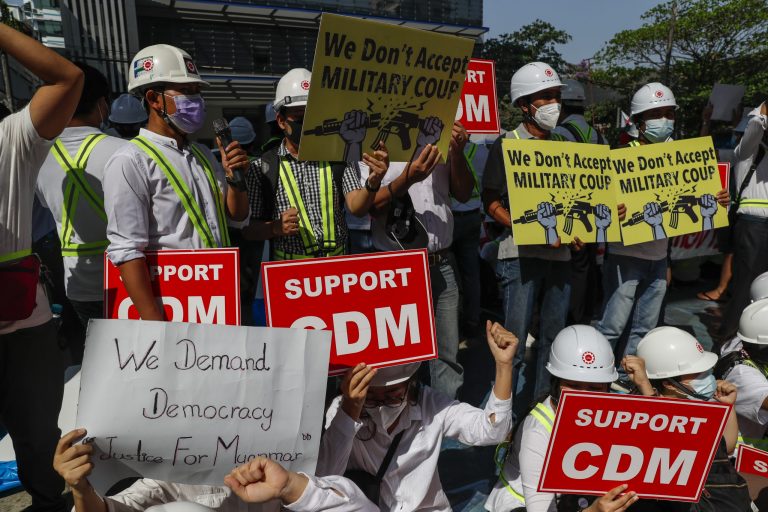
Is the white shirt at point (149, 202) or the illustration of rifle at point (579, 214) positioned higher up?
the white shirt at point (149, 202)

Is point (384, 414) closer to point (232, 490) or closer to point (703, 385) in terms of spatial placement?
point (232, 490)

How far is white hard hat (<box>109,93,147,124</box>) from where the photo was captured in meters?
5.37

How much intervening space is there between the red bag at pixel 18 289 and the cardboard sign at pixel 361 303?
0.94m

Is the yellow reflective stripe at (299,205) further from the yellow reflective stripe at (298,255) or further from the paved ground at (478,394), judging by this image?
the paved ground at (478,394)


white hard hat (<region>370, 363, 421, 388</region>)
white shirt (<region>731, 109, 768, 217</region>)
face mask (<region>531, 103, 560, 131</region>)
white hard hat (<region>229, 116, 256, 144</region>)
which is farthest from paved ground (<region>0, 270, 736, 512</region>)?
white hard hat (<region>229, 116, 256, 144</region>)

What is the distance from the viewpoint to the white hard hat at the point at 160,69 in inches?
102

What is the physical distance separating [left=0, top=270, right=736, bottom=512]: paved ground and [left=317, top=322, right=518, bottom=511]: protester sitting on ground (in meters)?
0.66

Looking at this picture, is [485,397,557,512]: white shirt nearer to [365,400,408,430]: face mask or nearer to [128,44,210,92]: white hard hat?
[365,400,408,430]: face mask

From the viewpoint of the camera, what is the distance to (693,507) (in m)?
2.43

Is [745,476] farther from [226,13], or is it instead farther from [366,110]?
[226,13]

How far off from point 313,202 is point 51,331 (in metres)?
1.33

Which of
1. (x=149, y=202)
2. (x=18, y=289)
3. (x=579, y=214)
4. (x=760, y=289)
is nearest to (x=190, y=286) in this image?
(x=149, y=202)

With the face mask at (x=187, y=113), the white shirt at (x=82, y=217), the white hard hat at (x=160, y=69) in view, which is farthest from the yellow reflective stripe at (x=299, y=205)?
the white shirt at (x=82, y=217)

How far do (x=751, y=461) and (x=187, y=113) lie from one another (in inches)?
118
